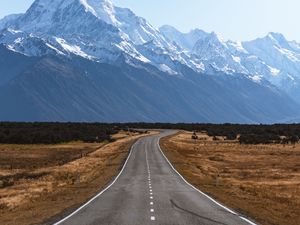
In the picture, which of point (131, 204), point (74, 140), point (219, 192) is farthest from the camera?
point (74, 140)

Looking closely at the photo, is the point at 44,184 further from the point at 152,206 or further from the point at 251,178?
the point at 251,178

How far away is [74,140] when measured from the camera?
13338 cm

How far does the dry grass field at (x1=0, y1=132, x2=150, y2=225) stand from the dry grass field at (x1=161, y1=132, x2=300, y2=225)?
8993mm

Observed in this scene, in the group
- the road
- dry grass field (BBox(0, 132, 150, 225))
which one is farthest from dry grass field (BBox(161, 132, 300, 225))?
dry grass field (BBox(0, 132, 150, 225))

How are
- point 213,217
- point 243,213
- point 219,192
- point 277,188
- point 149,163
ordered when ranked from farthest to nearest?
point 149,163 < point 277,188 < point 219,192 < point 243,213 < point 213,217

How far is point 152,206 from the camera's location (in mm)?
33500

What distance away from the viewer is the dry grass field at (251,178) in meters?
34.8

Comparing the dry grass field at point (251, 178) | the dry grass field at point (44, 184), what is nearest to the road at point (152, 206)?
the dry grass field at point (44, 184)

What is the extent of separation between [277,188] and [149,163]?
25415 mm

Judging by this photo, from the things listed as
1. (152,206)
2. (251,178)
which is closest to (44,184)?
(152,206)

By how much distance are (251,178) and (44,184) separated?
909 inches

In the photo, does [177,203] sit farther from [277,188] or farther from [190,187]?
[277,188]

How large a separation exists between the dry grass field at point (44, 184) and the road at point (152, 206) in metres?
1.58

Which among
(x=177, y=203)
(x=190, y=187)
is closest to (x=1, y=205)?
(x=177, y=203)
